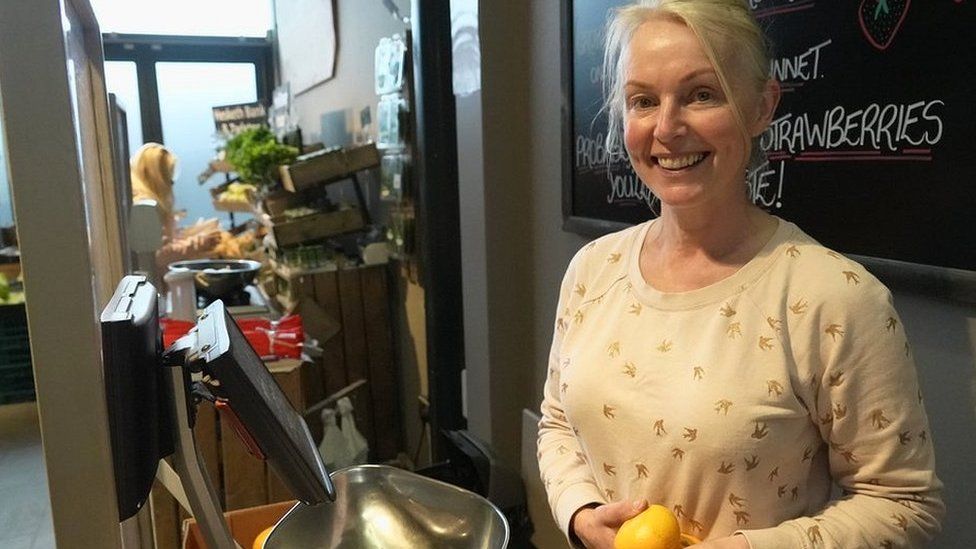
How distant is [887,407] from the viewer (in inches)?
34.7

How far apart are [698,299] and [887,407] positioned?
0.25m

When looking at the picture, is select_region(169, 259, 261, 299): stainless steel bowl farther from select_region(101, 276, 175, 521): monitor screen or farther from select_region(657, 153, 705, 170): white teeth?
select_region(657, 153, 705, 170): white teeth

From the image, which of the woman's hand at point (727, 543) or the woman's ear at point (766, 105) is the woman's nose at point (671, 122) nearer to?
the woman's ear at point (766, 105)

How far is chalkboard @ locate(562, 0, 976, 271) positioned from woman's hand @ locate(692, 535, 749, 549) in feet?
1.63

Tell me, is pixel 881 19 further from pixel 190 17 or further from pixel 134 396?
pixel 190 17

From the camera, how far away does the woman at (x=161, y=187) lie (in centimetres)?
331

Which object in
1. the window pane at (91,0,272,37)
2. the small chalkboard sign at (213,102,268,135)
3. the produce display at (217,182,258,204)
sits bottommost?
the produce display at (217,182,258,204)

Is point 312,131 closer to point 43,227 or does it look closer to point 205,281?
point 205,281

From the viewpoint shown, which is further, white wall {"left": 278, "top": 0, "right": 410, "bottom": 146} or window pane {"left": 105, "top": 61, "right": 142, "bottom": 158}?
window pane {"left": 105, "top": 61, "right": 142, "bottom": 158}

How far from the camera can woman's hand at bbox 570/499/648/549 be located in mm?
1005

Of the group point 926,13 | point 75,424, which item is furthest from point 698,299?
point 75,424

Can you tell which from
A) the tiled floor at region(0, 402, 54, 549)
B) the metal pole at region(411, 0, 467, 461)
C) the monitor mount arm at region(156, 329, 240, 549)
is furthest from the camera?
the metal pole at region(411, 0, 467, 461)

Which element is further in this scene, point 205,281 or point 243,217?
point 243,217

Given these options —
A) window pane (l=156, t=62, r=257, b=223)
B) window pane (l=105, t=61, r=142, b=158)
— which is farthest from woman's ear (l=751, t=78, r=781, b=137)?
window pane (l=105, t=61, r=142, b=158)
